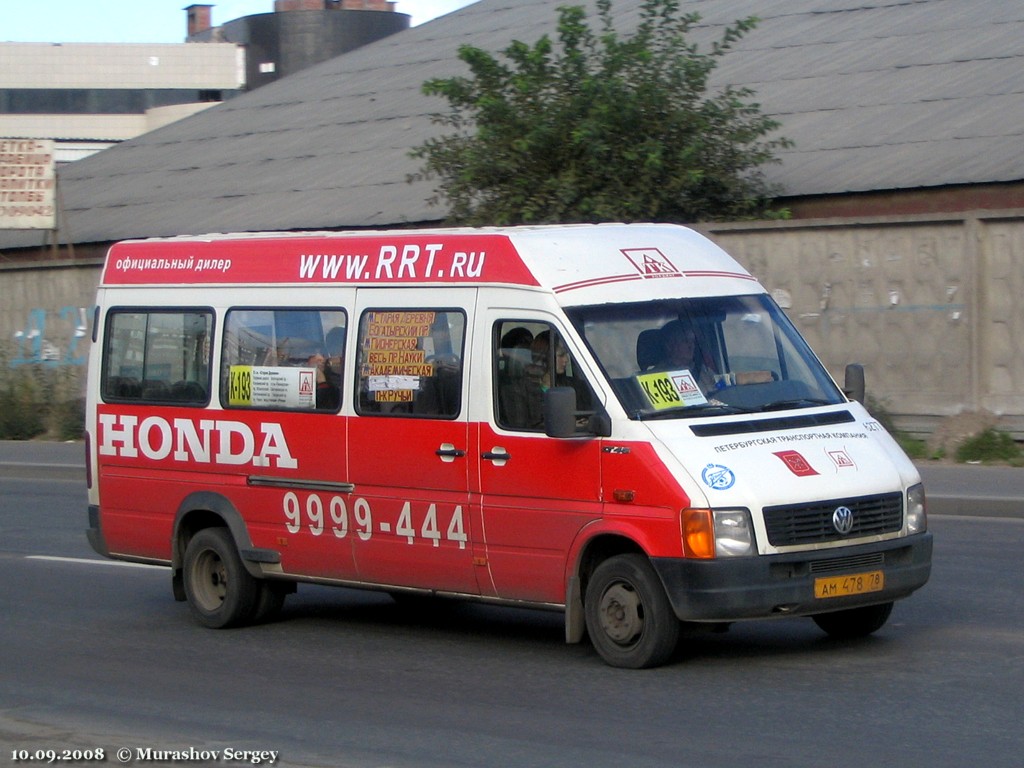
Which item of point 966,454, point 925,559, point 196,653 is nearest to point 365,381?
point 196,653

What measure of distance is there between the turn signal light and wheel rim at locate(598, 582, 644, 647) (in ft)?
1.51

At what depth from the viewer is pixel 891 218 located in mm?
16688

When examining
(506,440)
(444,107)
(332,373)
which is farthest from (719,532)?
(444,107)

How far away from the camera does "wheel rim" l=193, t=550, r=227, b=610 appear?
957 cm

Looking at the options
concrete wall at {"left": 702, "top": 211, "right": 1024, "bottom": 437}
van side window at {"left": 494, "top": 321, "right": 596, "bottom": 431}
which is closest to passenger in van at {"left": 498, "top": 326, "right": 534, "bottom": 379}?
van side window at {"left": 494, "top": 321, "right": 596, "bottom": 431}

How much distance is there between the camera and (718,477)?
7.24 metres

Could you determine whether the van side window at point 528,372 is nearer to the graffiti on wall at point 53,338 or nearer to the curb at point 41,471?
the curb at point 41,471

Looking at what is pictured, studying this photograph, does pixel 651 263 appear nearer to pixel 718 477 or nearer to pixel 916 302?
pixel 718 477

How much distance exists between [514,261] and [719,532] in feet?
6.07

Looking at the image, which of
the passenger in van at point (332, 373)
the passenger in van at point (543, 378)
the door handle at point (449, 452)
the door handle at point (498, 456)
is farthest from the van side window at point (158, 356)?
the passenger in van at point (543, 378)

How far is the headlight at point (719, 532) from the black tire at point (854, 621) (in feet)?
3.76

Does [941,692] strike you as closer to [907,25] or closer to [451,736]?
[451,736]

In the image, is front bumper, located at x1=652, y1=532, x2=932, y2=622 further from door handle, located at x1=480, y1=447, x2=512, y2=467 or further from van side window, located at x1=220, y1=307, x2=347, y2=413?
van side window, located at x1=220, y1=307, x2=347, y2=413

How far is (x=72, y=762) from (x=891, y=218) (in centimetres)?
1260
